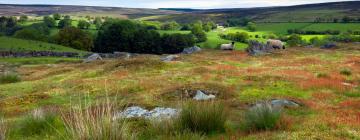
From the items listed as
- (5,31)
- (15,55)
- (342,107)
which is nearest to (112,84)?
(342,107)

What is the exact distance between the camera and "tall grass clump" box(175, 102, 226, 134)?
1197 centimetres

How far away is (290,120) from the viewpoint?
44.5 feet

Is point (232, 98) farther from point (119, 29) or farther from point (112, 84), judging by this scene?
point (119, 29)

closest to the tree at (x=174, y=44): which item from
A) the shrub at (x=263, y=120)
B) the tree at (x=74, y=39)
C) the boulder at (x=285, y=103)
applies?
the tree at (x=74, y=39)

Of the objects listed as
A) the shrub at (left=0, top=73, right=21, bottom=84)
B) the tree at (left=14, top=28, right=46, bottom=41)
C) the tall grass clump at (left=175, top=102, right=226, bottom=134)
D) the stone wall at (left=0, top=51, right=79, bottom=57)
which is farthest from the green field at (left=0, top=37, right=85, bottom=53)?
the tall grass clump at (left=175, top=102, right=226, bottom=134)

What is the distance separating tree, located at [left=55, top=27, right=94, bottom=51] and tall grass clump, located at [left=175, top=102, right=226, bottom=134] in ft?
343

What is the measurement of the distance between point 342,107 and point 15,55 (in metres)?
71.0

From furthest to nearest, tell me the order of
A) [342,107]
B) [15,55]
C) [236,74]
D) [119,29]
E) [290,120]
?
[119,29] → [15,55] → [236,74] → [342,107] → [290,120]

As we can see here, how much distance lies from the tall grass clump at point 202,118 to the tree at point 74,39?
10468 centimetres

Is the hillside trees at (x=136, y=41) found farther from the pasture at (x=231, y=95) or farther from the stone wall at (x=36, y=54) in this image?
the pasture at (x=231, y=95)

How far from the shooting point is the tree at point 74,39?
114688 millimetres

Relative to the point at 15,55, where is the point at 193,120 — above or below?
above

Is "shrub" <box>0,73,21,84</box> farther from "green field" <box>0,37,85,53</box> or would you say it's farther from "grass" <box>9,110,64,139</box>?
"green field" <box>0,37,85,53</box>

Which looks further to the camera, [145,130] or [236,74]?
[236,74]
